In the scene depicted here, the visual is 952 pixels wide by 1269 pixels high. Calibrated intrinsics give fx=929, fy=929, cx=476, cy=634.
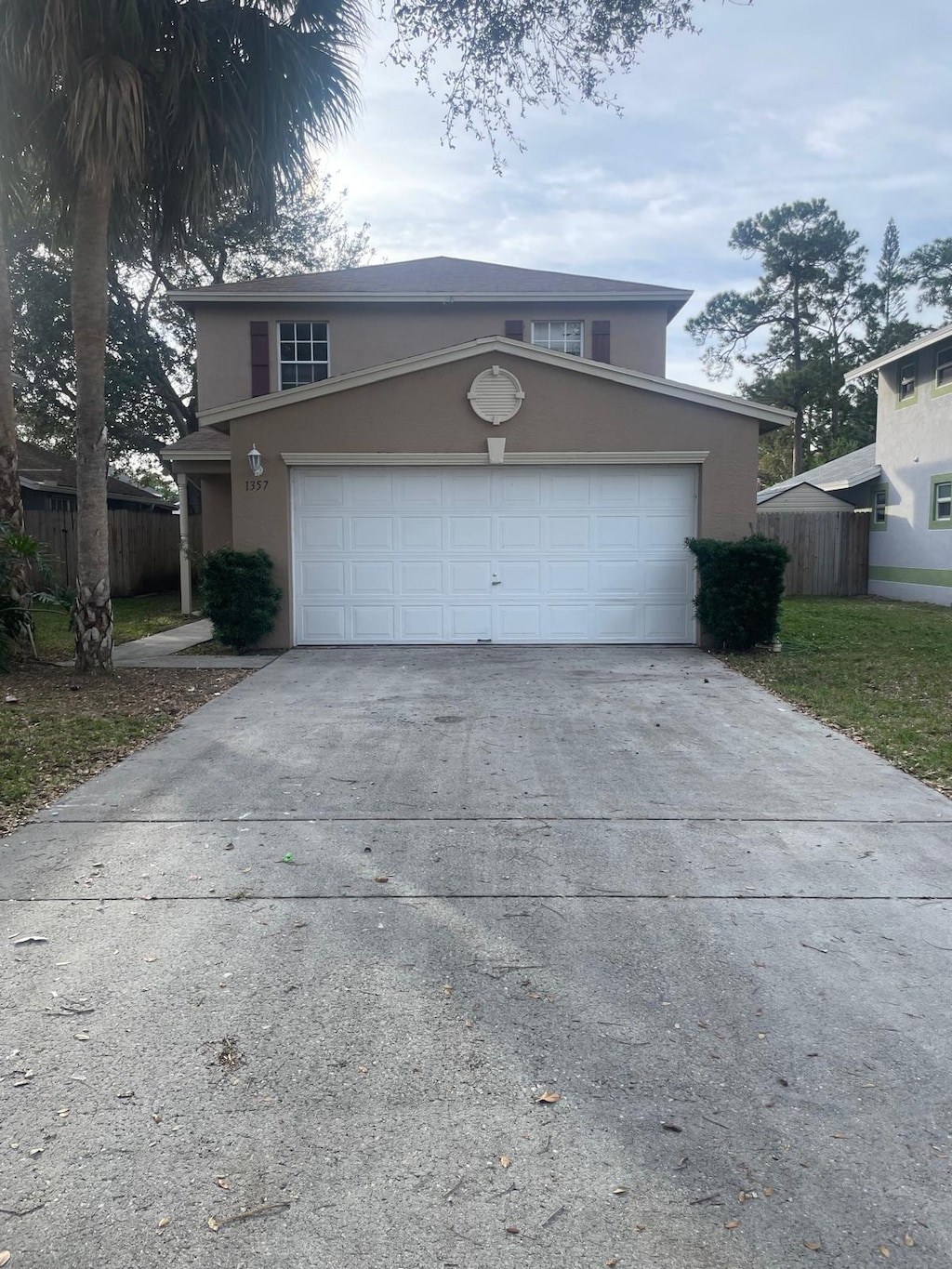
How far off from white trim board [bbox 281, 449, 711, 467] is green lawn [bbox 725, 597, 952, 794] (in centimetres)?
274

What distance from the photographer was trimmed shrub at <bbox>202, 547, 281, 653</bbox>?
11523 mm

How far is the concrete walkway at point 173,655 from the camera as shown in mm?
10844

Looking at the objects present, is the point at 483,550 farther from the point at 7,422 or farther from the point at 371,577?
the point at 7,422

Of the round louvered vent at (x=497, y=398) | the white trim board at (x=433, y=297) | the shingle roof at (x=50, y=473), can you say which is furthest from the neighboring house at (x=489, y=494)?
the shingle roof at (x=50, y=473)

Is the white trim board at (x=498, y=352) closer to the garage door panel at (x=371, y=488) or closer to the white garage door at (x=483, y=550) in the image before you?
the white garage door at (x=483, y=550)

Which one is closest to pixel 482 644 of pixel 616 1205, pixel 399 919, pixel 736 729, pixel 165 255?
pixel 736 729

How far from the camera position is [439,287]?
16.2 m

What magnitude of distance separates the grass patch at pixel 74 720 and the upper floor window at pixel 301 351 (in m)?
7.96

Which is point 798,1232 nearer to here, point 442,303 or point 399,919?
point 399,919

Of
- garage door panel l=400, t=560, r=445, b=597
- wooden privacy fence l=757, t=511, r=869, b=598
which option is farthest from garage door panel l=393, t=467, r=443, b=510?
wooden privacy fence l=757, t=511, r=869, b=598

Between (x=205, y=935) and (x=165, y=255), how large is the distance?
31.2 ft

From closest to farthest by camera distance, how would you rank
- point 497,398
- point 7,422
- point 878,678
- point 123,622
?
1. point 878,678
2. point 7,422
3. point 497,398
4. point 123,622

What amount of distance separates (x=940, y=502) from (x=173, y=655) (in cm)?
1560

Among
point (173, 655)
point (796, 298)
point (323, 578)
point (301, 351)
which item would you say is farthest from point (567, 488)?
point (796, 298)
